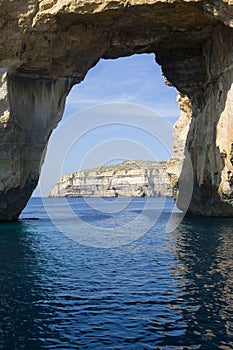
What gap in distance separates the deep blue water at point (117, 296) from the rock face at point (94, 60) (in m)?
12.0

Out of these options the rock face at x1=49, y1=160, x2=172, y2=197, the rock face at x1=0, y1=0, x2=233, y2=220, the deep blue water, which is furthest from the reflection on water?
the rock face at x1=49, y1=160, x2=172, y2=197

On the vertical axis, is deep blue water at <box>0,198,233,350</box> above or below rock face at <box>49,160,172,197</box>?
below

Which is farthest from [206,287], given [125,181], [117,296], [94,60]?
[125,181]

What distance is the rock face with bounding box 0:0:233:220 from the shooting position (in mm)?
28797

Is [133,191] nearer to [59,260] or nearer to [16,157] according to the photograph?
[16,157]

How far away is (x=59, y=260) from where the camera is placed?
65.6ft

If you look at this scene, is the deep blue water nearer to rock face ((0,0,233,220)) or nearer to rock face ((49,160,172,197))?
rock face ((0,0,233,220))

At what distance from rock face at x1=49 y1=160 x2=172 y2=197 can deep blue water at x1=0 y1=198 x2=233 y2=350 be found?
5389 inches

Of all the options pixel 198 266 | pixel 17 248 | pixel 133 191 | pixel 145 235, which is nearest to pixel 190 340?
pixel 198 266

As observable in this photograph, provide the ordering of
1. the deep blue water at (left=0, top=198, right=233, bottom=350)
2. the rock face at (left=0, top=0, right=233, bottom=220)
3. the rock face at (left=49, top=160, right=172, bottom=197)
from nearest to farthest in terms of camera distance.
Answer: the deep blue water at (left=0, top=198, right=233, bottom=350) → the rock face at (left=0, top=0, right=233, bottom=220) → the rock face at (left=49, top=160, right=172, bottom=197)

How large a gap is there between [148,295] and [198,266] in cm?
474

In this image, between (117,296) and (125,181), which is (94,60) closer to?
(117,296)

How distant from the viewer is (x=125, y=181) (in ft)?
563

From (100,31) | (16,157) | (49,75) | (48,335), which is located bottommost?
(48,335)
